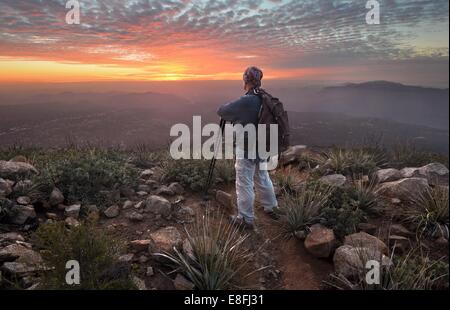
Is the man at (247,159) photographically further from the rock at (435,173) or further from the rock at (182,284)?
the rock at (435,173)

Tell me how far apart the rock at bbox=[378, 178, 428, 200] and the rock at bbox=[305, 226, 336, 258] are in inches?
76.1

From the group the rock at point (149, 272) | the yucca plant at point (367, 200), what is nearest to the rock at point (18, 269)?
the rock at point (149, 272)

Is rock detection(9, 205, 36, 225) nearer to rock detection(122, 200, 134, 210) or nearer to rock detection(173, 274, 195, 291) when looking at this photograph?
rock detection(122, 200, 134, 210)

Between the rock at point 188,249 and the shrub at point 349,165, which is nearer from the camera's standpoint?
the rock at point 188,249

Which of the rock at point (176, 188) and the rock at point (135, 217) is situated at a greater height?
the rock at point (176, 188)

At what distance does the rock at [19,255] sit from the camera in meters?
3.77

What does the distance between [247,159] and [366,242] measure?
199 centimetres

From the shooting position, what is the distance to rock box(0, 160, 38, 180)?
224 inches

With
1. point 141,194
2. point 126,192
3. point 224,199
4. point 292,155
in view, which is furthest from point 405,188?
point 126,192

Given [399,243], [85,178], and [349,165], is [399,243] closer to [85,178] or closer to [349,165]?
[349,165]

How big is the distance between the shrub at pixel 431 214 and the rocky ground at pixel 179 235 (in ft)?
0.36
